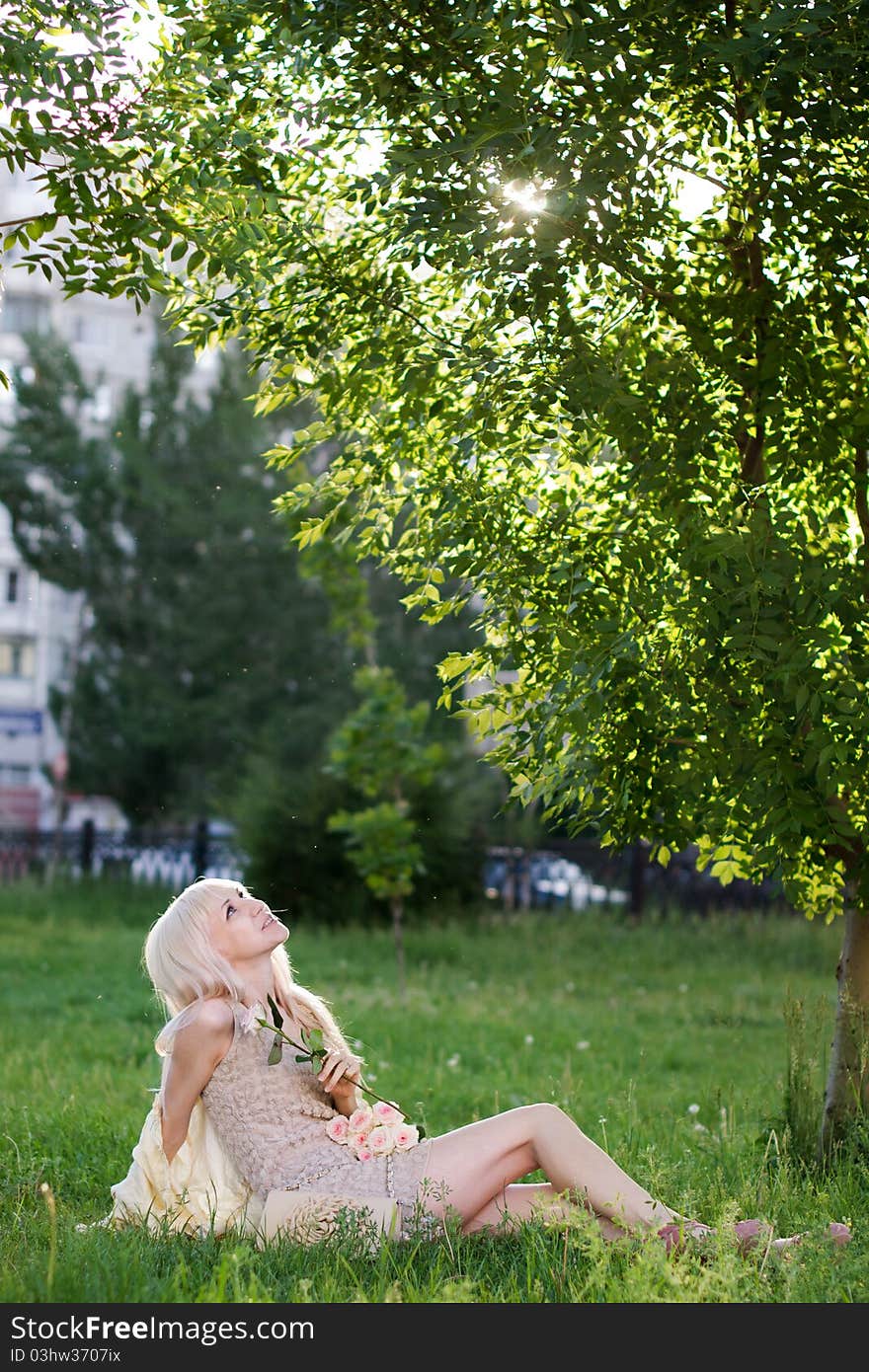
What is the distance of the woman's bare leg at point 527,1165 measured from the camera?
4.00 metres

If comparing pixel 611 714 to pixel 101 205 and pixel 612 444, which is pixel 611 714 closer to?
pixel 612 444

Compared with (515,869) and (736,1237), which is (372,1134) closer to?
(736,1237)

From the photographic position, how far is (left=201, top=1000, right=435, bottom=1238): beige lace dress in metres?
4.09

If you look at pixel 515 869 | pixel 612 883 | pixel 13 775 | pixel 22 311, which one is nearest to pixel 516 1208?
pixel 515 869

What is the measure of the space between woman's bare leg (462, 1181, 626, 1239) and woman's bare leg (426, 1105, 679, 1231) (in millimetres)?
76

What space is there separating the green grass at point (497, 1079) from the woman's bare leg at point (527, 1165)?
0.39 ft

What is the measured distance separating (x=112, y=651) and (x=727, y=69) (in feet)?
74.5

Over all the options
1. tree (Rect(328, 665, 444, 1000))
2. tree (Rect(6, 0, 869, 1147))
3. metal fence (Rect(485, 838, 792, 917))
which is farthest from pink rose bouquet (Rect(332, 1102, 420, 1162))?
metal fence (Rect(485, 838, 792, 917))

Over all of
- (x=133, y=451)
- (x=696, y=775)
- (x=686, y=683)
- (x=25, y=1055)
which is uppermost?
(x=133, y=451)

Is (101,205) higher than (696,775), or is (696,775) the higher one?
(101,205)

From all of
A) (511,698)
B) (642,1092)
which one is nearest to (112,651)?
(642,1092)

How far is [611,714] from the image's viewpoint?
4875 millimetres

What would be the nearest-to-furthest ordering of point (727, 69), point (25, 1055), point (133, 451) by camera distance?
point (727, 69), point (25, 1055), point (133, 451)

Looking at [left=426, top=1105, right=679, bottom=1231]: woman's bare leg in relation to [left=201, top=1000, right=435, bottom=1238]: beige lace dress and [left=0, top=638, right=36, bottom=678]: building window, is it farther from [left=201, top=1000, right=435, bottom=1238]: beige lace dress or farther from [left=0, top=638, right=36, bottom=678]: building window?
[left=0, top=638, right=36, bottom=678]: building window
